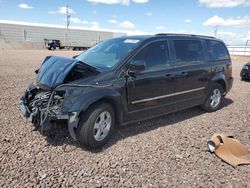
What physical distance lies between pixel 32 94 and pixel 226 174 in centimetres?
350

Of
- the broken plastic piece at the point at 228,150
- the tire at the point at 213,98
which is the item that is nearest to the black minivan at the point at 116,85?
the tire at the point at 213,98

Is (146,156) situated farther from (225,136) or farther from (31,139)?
(31,139)

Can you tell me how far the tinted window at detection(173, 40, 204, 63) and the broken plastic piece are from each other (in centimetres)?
189

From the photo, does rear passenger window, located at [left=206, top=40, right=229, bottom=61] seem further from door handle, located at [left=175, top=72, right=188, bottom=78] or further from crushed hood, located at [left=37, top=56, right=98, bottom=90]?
crushed hood, located at [left=37, top=56, right=98, bottom=90]

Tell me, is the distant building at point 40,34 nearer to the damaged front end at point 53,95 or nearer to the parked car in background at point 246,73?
the parked car in background at point 246,73

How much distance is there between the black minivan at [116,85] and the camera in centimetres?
399

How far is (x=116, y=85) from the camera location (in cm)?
438

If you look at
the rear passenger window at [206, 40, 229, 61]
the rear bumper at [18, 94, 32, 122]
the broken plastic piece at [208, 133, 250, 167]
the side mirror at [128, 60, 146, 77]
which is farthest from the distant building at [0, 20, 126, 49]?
the broken plastic piece at [208, 133, 250, 167]

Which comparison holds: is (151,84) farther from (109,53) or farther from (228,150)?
(228,150)

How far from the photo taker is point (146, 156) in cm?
408

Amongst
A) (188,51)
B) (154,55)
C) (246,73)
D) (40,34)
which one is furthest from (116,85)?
(40,34)

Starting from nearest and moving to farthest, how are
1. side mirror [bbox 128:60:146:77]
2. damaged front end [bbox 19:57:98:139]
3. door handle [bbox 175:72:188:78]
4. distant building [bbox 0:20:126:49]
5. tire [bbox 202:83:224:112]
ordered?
damaged front end [bbox 19:57:98:139] < side mirror [bbox 128:60:146:77] < door handle [bbox 175:72:188:78] < tire [bbox 202:83:224:112] < distant building [bbox 0:20:126:49]

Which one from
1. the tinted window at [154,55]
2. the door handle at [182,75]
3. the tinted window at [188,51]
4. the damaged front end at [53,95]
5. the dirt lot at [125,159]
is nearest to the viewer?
the dirt lot at [125,159]

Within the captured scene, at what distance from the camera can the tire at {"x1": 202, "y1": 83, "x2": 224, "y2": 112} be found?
6578mm
